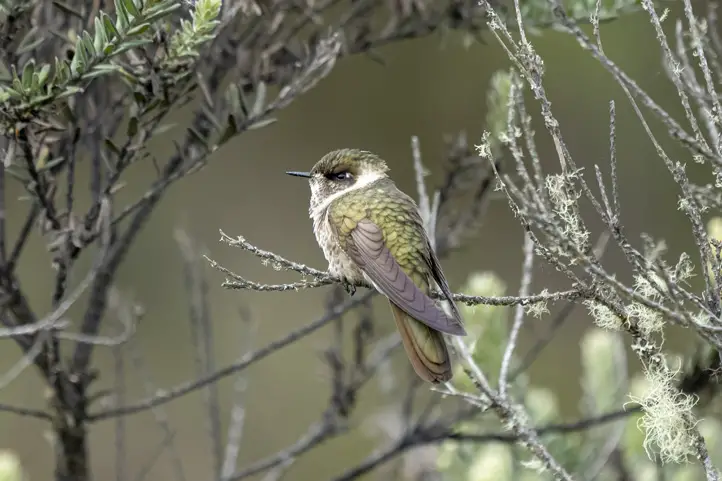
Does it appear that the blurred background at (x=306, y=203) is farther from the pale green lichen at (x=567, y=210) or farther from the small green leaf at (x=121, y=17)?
the pale green lichen at (x=567, y=210)

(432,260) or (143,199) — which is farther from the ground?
(143,199)

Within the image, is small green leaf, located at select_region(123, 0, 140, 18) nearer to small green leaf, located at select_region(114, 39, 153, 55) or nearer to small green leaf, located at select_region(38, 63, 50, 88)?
small green leaf, located at select_region(114, 39, 153, 55)

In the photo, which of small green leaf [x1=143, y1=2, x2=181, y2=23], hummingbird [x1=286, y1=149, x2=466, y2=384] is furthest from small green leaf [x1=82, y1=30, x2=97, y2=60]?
hummingbird [x1=286, y1=149, x2=466, y2=384]

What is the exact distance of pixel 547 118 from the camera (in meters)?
1.34

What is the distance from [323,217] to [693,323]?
157 centimetres

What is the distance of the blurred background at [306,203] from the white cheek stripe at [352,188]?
3.26 m

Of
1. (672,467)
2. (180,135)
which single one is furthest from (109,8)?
(180,135)

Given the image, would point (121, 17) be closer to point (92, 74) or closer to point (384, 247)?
point (92, 74)

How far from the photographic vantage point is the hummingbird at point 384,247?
204 cm

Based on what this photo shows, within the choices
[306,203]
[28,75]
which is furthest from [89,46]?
[306,203]

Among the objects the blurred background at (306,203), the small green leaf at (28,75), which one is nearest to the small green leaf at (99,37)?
the small green leaf at (28,75)

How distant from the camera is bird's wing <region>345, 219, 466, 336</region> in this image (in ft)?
6.26

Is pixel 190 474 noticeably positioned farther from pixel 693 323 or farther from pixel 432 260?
pixel 693 323

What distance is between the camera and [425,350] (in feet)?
6.71
